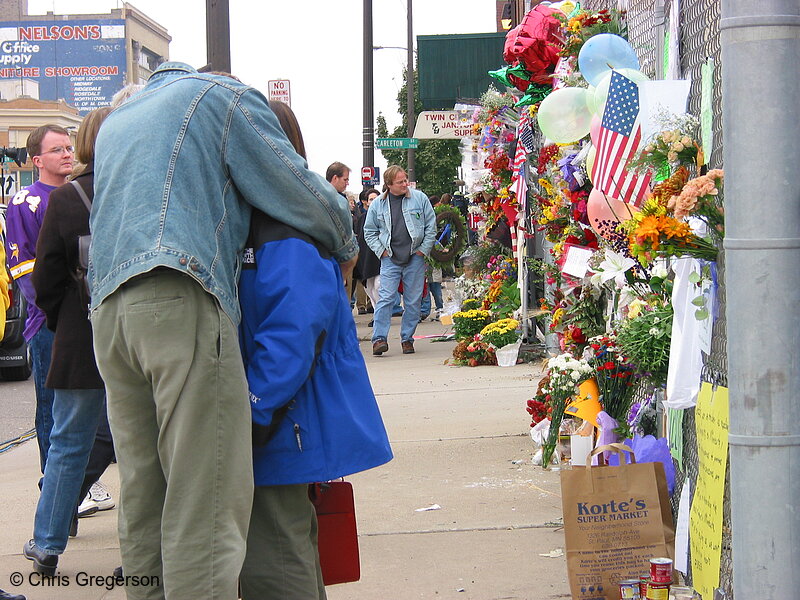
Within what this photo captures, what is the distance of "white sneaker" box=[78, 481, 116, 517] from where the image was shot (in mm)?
5281

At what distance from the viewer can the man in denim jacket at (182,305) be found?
8.78 ft

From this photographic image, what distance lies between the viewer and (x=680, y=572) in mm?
3660

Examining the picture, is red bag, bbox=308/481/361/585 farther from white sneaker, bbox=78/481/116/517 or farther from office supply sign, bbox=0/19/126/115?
office supply sign, bbox=0/19/126/115

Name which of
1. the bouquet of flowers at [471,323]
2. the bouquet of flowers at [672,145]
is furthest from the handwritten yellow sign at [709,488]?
the bouquet of flowers at [471,323]

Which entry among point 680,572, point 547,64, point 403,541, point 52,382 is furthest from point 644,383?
Answer: point 547,64

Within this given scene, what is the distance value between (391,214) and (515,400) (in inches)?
137

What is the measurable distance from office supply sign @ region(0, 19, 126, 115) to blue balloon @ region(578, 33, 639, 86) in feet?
347

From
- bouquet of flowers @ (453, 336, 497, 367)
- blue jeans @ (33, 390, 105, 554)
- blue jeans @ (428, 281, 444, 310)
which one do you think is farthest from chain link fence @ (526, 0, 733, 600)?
blue jeans @ (428, 281, 444, 310)

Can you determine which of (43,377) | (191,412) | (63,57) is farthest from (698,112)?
(63,57)

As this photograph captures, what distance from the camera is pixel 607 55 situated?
4.45m

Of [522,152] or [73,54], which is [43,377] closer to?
[522,152]

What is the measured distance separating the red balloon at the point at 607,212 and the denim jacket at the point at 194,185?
164 cm

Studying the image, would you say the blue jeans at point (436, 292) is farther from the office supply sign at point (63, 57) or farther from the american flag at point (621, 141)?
the office supply sign at point (63, 57)

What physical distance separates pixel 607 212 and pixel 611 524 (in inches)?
59.0
